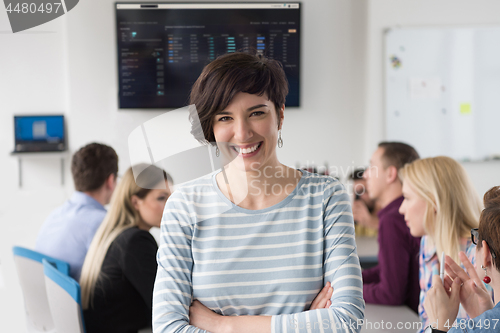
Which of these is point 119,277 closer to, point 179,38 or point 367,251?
point 367,251

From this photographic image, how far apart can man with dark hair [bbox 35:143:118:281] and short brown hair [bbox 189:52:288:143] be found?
1.02 meters

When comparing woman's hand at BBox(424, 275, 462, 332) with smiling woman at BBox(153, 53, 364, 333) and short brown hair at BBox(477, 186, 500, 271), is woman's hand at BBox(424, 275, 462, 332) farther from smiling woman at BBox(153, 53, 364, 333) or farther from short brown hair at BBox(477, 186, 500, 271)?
smiling woman at BBox(153, 53, 364, 333)

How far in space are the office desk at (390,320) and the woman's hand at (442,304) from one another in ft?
0.97

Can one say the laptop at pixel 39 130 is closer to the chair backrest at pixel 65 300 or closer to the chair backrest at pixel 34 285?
the chair backrest at pixel 34 285

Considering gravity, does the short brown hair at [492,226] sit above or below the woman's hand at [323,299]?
above

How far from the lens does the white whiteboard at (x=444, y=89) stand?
3199 millimetres

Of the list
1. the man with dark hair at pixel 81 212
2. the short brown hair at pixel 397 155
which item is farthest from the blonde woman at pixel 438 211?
the man with dark hair at pixel 81 212

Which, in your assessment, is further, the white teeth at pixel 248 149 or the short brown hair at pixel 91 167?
the short brown hair at pixel 91 167

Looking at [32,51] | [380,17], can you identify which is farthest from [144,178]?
[380,17]

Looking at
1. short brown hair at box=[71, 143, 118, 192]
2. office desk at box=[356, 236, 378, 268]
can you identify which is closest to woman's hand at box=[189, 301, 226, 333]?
short brown hair at box=[71, 143, 118, 192]

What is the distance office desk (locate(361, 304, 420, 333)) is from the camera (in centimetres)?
141

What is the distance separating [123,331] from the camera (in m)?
1.51

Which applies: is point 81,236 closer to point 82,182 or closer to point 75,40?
point 82,182

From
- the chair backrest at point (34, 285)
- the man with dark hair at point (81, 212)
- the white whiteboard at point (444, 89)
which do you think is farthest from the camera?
the white whiteboard at point (444, 89)
